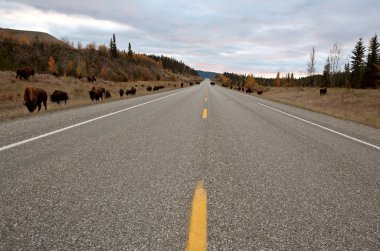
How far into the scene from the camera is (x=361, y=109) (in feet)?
80.9

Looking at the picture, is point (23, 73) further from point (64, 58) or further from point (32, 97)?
point (64, 58)

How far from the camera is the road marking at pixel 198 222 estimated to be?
7.58ft

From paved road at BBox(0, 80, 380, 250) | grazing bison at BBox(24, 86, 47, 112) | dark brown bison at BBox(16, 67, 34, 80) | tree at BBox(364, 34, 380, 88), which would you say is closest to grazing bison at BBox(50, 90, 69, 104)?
grazing bison at BBox(24, 86, 47, 112)

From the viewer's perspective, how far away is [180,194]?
3.37m

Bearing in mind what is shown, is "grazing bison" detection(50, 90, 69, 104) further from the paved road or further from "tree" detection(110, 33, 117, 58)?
"tree" detection(110, 33, 117, 58)

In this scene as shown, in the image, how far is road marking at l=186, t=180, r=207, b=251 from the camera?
7.58 feet

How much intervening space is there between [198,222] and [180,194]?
72 cm

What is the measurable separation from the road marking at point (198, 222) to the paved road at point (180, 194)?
6 cm

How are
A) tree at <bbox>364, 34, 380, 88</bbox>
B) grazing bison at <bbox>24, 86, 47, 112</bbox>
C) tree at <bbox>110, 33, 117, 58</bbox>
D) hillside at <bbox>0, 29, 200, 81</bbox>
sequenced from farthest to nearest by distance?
1. tree at <bbox>110, 33, 117, 58</bbox>
2. hillside at <bbox>0, 29, 200, 81</bbox>
3. tree at <bbox>364, 34, 380, 88</bbox>
4. grazing bison at <bbox>24, 86, 47, 112</bbox>

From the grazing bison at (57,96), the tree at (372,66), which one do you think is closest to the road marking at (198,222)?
the grazing bison at (57,96)

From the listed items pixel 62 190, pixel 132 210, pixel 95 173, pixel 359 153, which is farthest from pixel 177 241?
pixel 359 153

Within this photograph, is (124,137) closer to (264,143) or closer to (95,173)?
(95,173)

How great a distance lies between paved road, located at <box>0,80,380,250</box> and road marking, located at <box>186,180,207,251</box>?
6 centimetres

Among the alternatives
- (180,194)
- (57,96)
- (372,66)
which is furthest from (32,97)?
(372,66)
